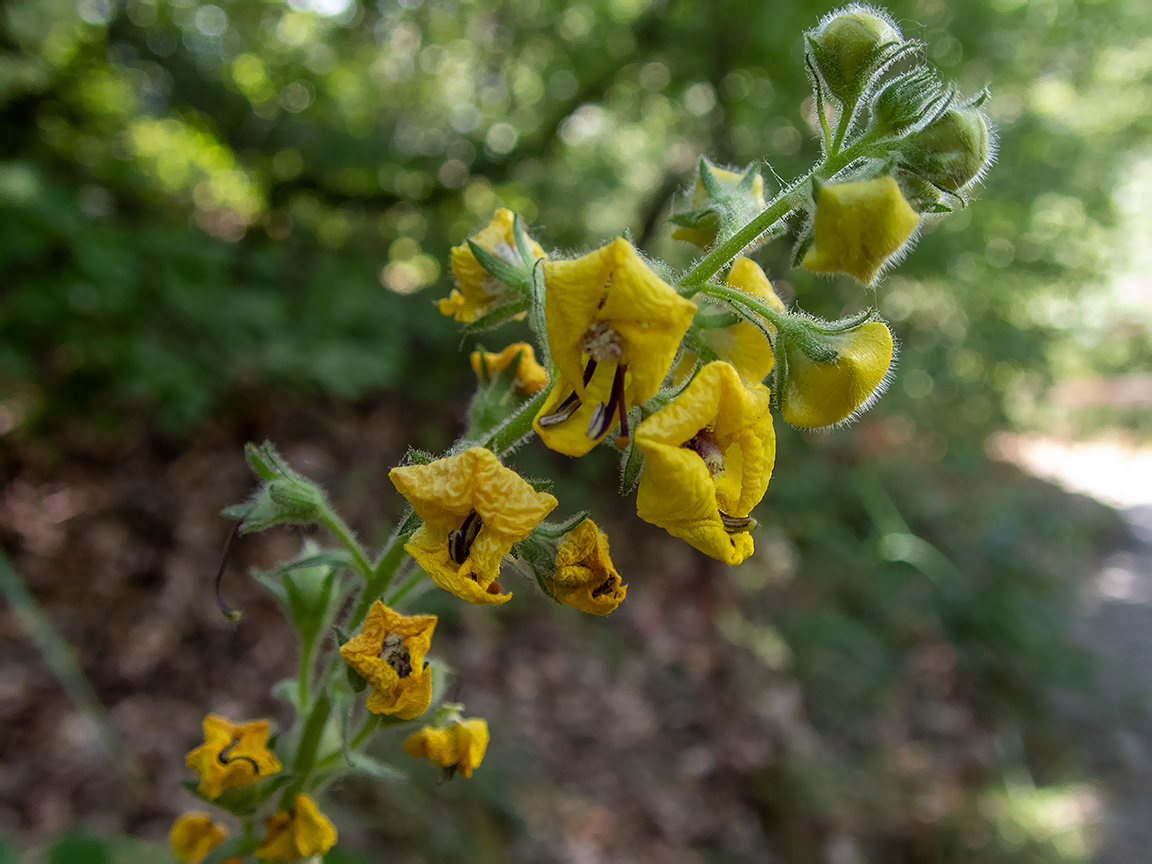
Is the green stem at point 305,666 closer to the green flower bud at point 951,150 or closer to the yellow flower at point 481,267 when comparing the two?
the yellow flower at point 481,267

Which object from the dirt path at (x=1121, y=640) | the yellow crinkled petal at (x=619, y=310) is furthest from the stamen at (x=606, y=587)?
the dirt path at (x=1121, y=640)

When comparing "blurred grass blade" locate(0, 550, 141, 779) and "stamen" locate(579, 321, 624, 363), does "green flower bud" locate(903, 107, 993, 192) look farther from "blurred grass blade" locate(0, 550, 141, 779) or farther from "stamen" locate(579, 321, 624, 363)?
"blurred grass blade" locate(0, 550, 141, 779)

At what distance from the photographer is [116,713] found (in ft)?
12.9

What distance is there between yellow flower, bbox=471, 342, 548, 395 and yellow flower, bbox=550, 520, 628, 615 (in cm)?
45

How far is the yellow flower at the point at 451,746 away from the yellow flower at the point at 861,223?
1152mm

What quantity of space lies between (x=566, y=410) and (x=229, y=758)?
107cm

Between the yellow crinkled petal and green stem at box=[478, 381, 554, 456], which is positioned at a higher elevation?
the yellow crinkled petal

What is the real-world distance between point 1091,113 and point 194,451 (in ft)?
39.6

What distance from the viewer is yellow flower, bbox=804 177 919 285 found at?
1093 mm

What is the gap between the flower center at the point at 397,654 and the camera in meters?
1.27

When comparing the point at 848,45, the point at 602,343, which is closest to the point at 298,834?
the point at 602,343

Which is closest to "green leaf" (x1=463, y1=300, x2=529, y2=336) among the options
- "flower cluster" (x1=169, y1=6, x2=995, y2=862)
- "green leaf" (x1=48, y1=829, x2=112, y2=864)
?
"flower cluster" (x1=169, y1=6, x2=995, y2=862)

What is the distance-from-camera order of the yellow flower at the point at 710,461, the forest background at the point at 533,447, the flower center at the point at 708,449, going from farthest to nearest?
1. the forest background at the point at 533,447
2. the flower center at the point at 708,449
3. the yellow flower at the point at 710,461

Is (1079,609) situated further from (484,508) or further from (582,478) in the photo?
(484,508)
